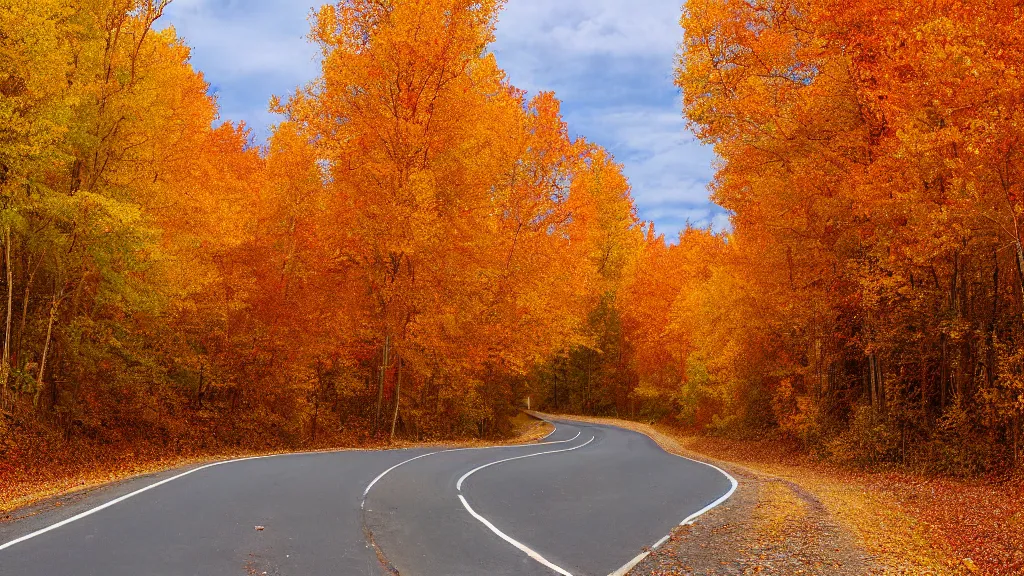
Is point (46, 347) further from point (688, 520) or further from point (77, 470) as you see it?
point (688, 520)

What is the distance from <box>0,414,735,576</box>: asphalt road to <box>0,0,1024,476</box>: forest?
6018 mm

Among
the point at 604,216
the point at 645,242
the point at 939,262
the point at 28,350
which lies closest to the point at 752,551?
the point at 939,262

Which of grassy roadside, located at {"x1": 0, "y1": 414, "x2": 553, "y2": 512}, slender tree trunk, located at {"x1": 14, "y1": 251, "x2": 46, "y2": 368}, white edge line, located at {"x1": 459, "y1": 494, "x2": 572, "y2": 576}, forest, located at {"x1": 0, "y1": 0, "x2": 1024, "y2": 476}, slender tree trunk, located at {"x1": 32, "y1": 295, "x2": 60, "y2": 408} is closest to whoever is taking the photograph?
white edge line, located at {"x1": 459, "y1": 494, "x2": 572, "y2": 576}

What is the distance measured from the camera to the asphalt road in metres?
8.10

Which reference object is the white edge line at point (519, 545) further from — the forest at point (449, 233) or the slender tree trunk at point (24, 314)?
the slender tree trunk at point (24, 314)

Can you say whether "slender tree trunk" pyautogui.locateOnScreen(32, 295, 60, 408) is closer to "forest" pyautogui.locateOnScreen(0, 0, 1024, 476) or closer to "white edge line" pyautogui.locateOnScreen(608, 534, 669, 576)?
"forest" pyautogui.locateOnScreen(0, 0, 1024, 476)

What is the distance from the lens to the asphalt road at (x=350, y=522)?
8.10 meters

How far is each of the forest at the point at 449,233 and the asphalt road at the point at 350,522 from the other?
602 cm

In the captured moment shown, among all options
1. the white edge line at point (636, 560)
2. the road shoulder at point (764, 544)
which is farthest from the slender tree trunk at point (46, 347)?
the road shoulder at point (764, 544)

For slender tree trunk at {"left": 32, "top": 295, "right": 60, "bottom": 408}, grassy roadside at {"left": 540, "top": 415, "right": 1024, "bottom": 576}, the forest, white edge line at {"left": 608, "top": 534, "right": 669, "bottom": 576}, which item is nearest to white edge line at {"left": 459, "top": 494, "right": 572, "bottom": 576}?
white edge line at {"left": 608, "top": 534, "right": 669, "bottom": 576}

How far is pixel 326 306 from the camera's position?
85.8ft

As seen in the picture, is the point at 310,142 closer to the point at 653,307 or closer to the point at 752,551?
the point at 752,551

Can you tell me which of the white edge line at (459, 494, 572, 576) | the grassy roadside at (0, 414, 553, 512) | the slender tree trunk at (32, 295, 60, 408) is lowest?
the grassy roadside at (0, 414, 553, 512)

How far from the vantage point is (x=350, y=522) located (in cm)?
1060
